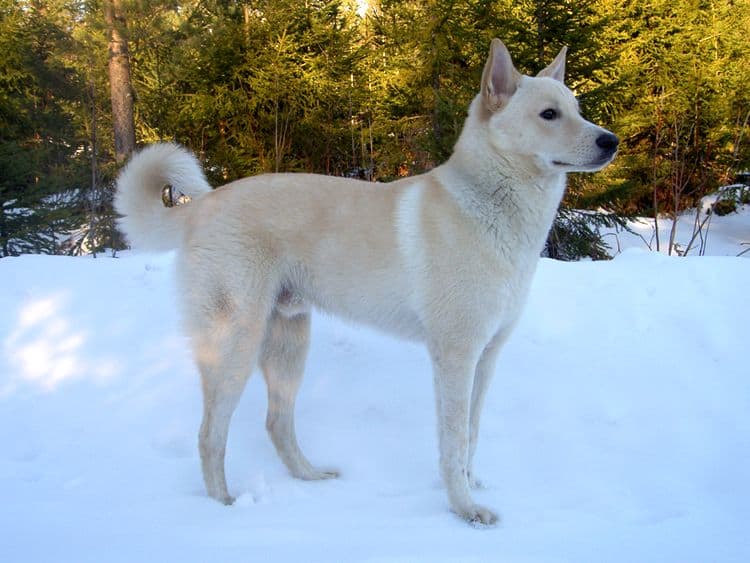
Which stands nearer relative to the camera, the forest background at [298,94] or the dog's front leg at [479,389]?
the dog's front leg at [479,389]

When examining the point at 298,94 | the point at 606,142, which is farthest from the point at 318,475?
the point at 298,94

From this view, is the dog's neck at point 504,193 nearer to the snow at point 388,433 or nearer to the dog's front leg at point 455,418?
the dog's front leg at point 455,418

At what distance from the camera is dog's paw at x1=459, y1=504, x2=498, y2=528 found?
7.36 ft

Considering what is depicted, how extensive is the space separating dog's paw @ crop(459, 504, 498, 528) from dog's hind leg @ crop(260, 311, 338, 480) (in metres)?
0.87

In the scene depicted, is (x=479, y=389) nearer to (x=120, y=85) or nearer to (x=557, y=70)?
(x=557, y=70)

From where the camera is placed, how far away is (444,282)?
2287 mm

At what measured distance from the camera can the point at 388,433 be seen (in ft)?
9.96

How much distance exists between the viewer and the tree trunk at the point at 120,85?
30.3 ft

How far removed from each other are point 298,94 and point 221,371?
32.1 feet

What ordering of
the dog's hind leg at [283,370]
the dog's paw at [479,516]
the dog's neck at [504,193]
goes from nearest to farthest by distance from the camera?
the dog's paw at [479,516] < the dog's neck at [504,193] < the dog's hind leg at [283,370]

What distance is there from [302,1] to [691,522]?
11.6 m

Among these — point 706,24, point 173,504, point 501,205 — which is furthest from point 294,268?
point 706,24

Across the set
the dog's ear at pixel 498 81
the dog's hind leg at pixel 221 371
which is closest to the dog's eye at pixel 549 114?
the dog's ear at pixel 498 81

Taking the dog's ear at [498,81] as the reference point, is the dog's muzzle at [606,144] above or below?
below
